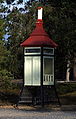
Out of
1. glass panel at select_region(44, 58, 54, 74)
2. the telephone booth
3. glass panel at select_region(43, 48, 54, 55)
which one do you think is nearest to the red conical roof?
the telephone booth

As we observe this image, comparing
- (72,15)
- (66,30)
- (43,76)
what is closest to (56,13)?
(72,15)

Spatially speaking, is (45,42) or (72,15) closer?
(45,42)

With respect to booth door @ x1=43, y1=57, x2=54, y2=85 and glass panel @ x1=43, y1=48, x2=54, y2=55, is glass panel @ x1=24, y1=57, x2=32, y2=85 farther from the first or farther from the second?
glass panel @ x1=43, y1=48, x2=54, y2=55

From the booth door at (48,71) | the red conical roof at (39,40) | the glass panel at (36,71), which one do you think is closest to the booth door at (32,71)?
the glass panel at (36,71)

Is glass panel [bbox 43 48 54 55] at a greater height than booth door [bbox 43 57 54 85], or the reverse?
glass panel [bbox 43 48 54 55]

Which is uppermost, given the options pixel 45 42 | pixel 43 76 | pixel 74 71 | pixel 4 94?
pixel 45 42

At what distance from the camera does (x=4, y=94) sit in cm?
2584

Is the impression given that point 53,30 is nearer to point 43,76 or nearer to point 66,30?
point 66,30

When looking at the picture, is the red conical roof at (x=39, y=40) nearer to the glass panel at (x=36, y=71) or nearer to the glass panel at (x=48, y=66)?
the glass panel at (x=36, y=71)

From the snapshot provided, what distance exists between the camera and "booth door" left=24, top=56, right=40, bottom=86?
1909 centimetres

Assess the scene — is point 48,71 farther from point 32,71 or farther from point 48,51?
point 48,51

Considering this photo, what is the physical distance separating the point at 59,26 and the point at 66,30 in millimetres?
698

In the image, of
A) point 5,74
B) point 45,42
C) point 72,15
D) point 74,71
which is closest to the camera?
point 45,42

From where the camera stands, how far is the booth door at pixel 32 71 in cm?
1909
